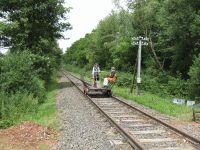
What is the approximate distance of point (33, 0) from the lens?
33.8 metres

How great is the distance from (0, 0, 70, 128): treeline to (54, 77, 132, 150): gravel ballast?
7.65 feet

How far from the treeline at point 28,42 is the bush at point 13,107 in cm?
5

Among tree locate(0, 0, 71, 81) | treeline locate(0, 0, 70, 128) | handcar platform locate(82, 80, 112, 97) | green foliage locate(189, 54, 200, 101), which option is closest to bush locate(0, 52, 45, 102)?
treeline locate(0, 0, 70, 128)

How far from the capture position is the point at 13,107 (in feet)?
52.5

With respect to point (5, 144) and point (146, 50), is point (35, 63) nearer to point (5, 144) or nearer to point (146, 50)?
point (5, 144)

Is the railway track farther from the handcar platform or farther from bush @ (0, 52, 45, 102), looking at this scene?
the handcar platform

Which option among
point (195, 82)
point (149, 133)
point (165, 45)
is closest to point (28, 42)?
point (195, 82)

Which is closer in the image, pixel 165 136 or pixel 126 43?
pixel 165 136

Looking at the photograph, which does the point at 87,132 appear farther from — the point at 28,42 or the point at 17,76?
the point at 28,42

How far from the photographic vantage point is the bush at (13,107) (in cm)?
1448

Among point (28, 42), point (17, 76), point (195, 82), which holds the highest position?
point (28, 42)

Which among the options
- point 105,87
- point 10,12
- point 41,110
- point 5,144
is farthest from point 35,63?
point 5,144

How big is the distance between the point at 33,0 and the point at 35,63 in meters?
5.78

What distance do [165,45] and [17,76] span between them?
2967 centimetres
